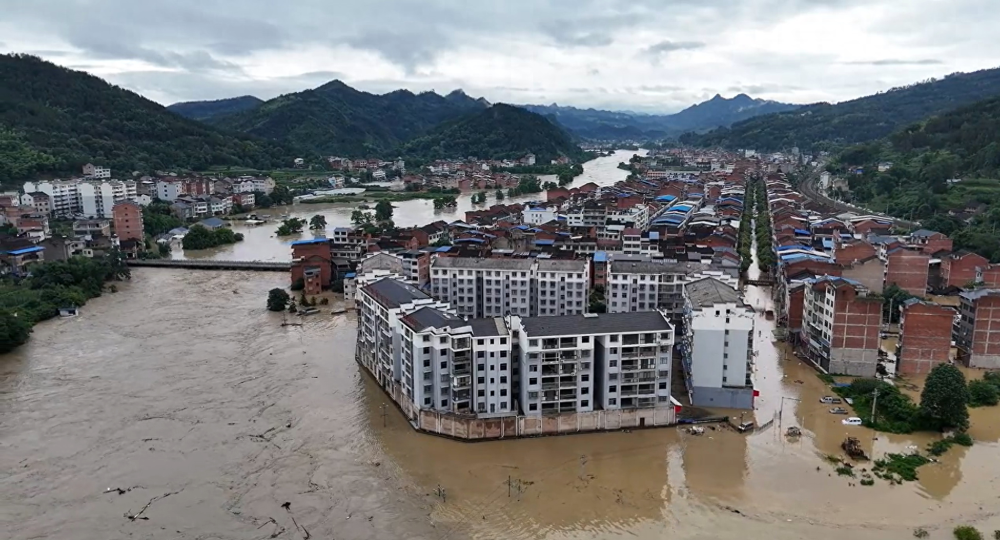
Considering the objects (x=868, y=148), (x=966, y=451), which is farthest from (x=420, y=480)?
(x=868, y=148)

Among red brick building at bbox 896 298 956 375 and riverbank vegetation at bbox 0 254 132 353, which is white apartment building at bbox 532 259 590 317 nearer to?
red brick building at bbox 896 298 956 375

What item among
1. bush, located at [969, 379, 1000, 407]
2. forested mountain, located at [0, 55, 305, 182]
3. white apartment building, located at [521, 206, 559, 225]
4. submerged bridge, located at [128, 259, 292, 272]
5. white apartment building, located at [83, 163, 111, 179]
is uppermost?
Answer: forested mountain, located at [0, 55, 305, 182]

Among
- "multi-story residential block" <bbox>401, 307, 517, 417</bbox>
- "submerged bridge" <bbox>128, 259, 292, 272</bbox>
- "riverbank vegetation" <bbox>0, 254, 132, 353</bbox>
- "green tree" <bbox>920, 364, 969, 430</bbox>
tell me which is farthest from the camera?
"submerged bridge" <bbox>128, 259, 292, 272</bbox>

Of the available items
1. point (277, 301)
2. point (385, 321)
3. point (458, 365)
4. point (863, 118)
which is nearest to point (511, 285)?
point (385, 321)

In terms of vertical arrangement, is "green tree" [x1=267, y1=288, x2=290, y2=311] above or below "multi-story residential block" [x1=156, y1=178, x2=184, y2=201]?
below

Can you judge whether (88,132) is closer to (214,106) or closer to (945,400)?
(945,400)

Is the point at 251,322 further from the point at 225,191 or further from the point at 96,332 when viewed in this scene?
the point at 225,191

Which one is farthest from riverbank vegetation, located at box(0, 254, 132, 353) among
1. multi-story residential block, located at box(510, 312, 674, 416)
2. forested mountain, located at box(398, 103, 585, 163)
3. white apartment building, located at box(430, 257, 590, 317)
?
forested mountain, located at box(398, 103, 585, 163)

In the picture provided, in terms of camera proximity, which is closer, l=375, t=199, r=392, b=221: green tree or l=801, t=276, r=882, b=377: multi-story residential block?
l=801, t=276, r=882, b=377: multi-story residential block

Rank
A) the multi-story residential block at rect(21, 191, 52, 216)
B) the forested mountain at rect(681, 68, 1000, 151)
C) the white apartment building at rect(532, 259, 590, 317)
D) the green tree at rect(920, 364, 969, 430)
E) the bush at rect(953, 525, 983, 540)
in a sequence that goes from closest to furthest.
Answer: the bush at rect(953, 525, 983, 540), the green tree at rect(920, 364, 969, 430), the white apartment building at rect(532, 259, 590, 317), the multi-story residential block at rect(21, 191, 52, 216), the forested mountain at rect(681, 68, 1000, 151)
